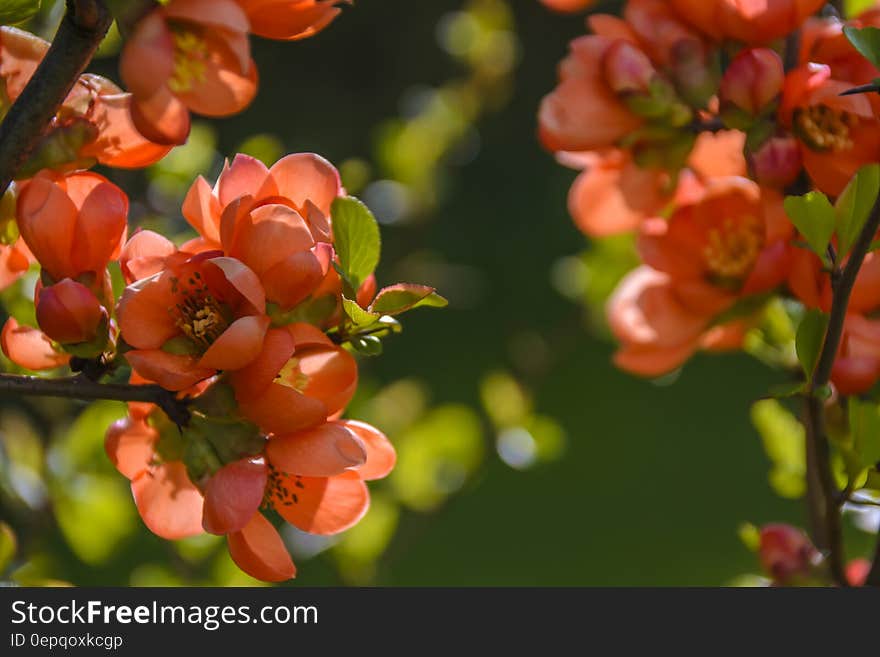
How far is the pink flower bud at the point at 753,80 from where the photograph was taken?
0.55 meters

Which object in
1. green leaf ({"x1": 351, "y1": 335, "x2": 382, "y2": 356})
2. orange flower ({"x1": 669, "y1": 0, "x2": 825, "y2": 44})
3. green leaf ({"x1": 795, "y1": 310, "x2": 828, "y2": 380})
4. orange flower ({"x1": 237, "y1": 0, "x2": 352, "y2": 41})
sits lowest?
Answer: green leaf ({"x1": 351, "y1": 335, "x2": 382, "y2": 356})

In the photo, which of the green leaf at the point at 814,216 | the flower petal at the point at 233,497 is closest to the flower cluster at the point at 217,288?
the flower petal at the point at 233,497

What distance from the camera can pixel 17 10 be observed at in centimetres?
46

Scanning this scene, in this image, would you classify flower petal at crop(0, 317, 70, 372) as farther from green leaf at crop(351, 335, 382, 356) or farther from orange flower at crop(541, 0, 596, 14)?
orange flower at crop(541, 0, 596, 14)

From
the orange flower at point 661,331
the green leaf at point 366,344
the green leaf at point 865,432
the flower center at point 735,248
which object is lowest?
the orange flower at point 661,331

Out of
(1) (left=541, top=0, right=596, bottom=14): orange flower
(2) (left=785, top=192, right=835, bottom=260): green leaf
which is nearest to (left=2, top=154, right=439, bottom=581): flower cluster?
(2) (left=785, top=192, right=835, bottom=260): green leaf

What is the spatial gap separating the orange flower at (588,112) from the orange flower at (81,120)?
22cm

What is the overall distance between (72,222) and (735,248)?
37cm

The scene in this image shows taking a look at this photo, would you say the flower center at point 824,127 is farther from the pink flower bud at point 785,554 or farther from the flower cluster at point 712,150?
the pink flower bud at point 785,554

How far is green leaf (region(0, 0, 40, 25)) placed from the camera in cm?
45

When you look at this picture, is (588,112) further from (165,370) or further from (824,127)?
(165,370)

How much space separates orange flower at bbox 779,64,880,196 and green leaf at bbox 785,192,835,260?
0.27 ft

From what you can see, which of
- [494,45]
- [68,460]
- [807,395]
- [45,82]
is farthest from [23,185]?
[494,45]

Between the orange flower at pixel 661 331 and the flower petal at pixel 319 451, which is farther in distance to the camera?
the orange flower at pixel 661 331
